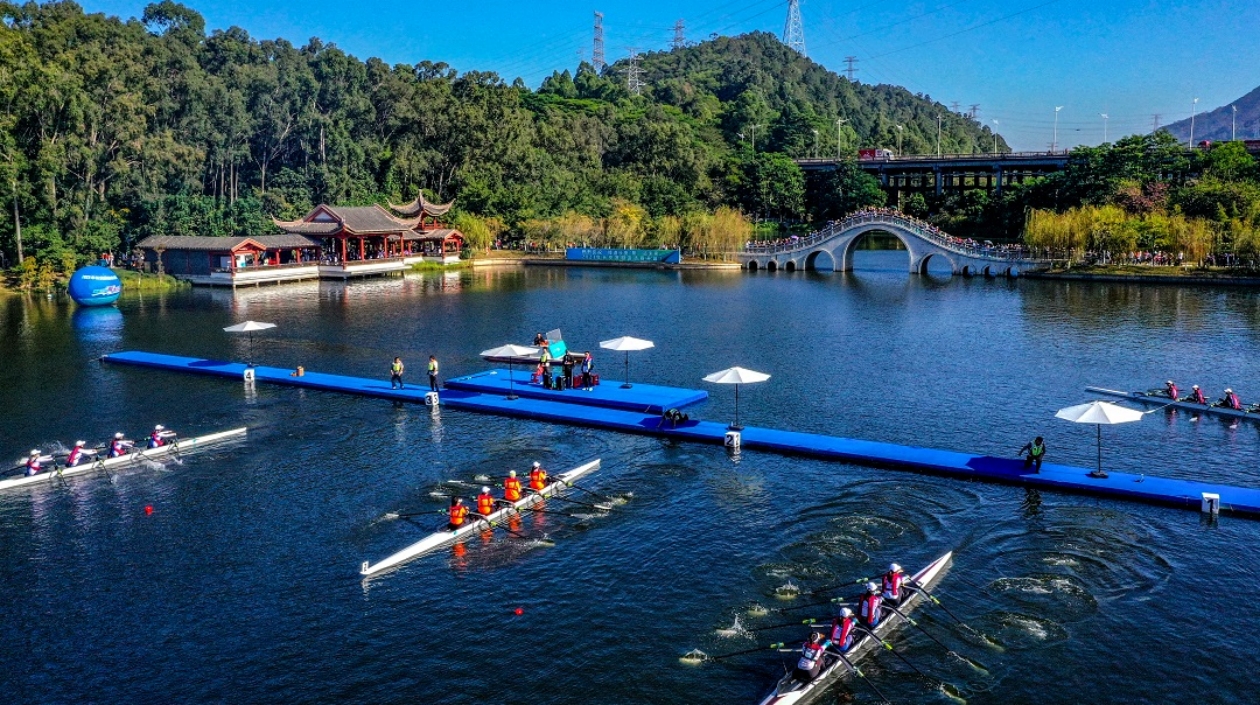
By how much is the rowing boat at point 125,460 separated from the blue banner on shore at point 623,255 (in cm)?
8793

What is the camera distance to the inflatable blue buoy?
278 ft

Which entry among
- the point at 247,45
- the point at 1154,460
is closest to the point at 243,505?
the point at 1154,460

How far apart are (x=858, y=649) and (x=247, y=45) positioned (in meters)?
156

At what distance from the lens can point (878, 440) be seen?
4031 cm

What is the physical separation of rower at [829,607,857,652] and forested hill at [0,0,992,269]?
312ft

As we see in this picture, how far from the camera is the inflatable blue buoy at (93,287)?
84688 mm

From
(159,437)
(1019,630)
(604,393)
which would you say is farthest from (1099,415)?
(159,437)

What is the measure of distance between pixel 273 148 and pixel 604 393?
109m

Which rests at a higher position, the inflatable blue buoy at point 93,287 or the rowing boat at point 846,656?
the inflatable blue buoy at point 93,287

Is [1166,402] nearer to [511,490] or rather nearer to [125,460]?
[511,490]

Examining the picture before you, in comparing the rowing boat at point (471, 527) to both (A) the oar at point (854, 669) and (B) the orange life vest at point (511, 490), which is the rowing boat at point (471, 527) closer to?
(B) the orange life vest at point (511, 490)

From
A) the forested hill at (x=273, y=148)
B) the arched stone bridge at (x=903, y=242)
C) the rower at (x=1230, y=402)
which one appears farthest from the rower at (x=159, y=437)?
the arched stone bridge at (x=903, y=242)

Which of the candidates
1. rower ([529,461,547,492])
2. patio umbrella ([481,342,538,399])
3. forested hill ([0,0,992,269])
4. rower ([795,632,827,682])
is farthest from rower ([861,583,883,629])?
forested hill ([0,0,992,269])

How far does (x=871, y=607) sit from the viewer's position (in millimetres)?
24188
